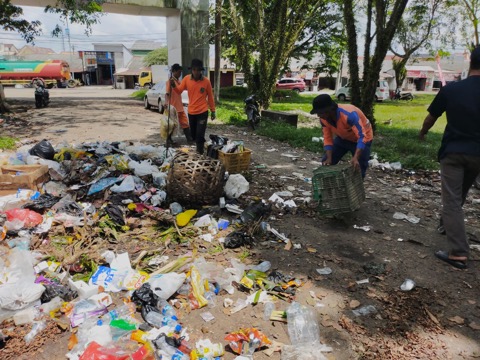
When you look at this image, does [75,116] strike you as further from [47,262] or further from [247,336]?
[247,336]

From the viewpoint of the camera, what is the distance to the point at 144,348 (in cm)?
230

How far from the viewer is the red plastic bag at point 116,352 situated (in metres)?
2.21

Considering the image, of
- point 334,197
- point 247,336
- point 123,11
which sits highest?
point 123,11

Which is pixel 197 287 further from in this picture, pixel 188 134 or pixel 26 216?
pixel 188 134

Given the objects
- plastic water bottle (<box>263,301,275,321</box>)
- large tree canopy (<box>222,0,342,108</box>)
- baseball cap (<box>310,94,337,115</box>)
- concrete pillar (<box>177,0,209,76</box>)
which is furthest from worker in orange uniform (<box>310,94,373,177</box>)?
concrete pillar (<box>177,0,209,76</box>)

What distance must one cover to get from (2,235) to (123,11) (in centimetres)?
1431

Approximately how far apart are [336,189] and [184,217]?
71.3 inches

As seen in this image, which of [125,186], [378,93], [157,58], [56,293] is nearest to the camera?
[56,293]

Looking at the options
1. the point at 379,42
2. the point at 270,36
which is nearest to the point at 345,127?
the point at 379,42

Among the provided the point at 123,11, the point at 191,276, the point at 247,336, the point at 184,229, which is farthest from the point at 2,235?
the point at 123,11

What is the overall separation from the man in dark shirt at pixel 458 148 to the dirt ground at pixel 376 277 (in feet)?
1.00

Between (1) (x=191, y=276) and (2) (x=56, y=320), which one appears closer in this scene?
(2) (x=56, y=320)

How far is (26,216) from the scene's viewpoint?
4031 mm

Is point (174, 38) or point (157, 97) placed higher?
point (174, 38)
